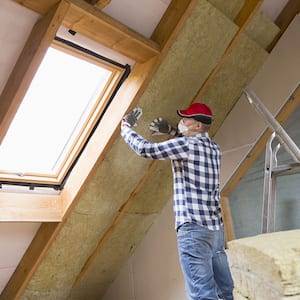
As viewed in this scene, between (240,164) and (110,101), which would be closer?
(110,101)

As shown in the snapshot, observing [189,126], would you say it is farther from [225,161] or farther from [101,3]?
[101,3]

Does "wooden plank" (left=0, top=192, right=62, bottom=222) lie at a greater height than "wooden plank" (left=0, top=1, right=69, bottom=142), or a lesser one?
lesser

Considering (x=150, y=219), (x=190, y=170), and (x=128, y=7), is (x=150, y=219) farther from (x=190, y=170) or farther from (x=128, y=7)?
(x=128, y=7)

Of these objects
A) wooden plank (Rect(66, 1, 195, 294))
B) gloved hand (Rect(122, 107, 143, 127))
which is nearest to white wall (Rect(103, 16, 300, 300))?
wooden plank (Rect(66, 1, 195, 294))

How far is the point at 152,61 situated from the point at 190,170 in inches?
27.6

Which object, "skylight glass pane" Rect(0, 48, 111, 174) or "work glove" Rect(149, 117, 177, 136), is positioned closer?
"skylight glass pane" Rect(0, 48, 111, 174)

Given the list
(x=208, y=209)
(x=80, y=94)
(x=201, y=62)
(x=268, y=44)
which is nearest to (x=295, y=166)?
(x=208, y=209)

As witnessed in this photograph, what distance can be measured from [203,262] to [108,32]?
53.2 inches

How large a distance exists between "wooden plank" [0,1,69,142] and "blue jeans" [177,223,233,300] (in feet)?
3.72

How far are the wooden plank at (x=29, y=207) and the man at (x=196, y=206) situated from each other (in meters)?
0.81

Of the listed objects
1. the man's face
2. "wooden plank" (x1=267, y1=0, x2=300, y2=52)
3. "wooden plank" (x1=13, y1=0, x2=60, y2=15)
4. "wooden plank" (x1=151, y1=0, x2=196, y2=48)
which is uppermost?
"wooden plank" (x1=267, y1=0, x2=300, y2=52)

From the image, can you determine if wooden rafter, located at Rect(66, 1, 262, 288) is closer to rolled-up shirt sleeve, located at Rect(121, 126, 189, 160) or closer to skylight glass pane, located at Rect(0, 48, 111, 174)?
skylight glass pane, located at Rect(0, 48, 111, 174)

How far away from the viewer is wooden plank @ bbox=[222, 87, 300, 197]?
238cm

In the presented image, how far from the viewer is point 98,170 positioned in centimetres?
241
